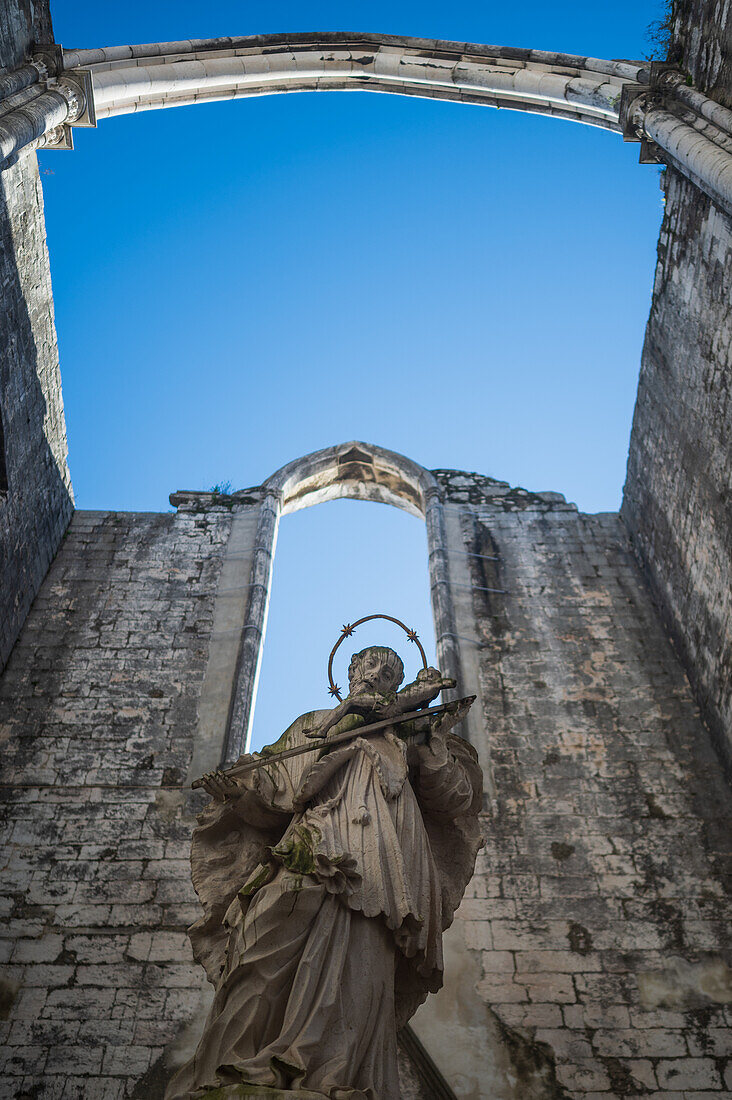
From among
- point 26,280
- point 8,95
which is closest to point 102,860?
point 26,280

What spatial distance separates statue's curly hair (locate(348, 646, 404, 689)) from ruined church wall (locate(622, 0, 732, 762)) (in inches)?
134

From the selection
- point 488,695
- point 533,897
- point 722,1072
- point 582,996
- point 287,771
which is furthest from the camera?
point 488,695

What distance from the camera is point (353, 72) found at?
1080cm

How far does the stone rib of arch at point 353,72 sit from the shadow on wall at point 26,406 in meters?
1.61

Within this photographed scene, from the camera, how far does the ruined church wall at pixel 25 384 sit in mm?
8094

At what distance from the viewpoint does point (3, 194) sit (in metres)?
8.16

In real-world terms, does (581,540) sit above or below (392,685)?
above

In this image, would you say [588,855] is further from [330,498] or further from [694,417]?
[330,498]

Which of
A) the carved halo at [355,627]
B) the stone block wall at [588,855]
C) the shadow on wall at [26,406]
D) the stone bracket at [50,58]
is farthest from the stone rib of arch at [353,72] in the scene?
the carved halo at [355,627]

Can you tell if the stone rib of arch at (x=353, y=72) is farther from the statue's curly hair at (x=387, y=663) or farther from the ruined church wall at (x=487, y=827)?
the statue's curly hair at (x=387, y=663)

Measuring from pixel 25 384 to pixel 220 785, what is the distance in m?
5.65

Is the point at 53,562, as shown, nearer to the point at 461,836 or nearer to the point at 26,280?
the point at 26,280

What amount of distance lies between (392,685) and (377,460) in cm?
636

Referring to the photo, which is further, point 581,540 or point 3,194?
point 581,540
